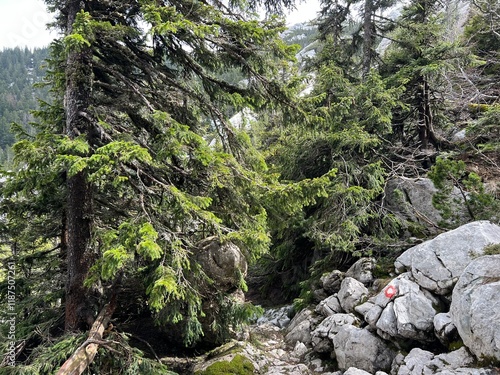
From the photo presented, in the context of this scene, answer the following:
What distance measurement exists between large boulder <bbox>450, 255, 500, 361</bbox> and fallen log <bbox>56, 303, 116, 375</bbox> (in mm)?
5258

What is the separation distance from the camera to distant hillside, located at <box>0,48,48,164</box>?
7267 cm

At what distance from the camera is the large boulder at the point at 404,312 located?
543 cm

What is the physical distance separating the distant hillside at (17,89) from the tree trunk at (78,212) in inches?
2368

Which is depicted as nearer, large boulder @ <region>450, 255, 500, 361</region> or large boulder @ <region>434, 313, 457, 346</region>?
large boulder @ <region>450, 255, 500, 361</region>

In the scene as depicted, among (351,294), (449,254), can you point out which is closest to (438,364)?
(449,254)

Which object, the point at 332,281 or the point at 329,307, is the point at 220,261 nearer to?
the point at 329,307

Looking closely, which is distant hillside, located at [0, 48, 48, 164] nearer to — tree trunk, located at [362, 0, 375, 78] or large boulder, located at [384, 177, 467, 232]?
tree trunk, located at [362, 0, 375, 78]

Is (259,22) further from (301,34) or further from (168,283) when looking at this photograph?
(301,34)

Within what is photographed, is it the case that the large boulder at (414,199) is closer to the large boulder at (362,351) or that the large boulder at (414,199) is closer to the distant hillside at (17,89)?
A: the large boulder at (362,351)

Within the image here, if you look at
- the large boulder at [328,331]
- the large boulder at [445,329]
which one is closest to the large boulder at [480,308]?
the large boulder at [445,329]

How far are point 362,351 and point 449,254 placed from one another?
8.11ft

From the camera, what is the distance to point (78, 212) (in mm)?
5559

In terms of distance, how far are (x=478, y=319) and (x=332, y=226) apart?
4.45 m

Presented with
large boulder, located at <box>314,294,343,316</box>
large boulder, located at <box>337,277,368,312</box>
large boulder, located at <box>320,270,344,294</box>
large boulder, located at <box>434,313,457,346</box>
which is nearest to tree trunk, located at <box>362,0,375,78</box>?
large boulder, located at <box>320,270,344,294</box>
